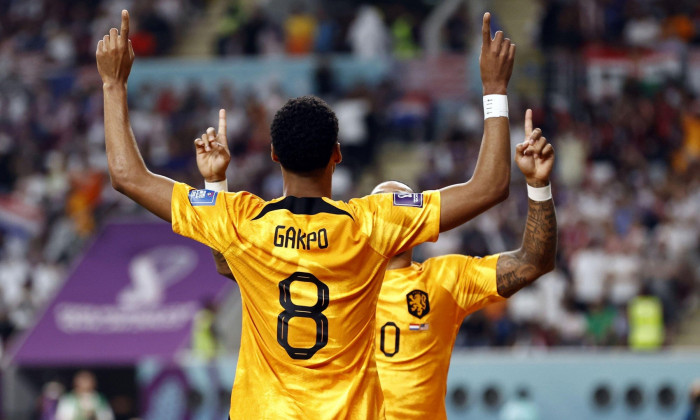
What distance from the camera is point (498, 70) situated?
438 cm

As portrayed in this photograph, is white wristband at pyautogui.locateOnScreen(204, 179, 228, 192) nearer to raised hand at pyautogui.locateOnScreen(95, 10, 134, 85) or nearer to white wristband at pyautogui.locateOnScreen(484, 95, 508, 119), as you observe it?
raised hand at pyautogui.locateOnScreen(95, 10, 134, 85)

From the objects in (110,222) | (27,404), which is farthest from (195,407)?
(110,222)

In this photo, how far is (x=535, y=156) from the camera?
4496 mm

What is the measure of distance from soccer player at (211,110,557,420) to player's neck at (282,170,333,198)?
5.03 feet

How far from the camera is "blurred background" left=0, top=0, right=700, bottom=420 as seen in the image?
1523 cm

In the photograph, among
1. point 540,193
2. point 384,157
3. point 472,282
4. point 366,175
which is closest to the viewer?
point 540,193

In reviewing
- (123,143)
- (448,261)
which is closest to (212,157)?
(123,143)

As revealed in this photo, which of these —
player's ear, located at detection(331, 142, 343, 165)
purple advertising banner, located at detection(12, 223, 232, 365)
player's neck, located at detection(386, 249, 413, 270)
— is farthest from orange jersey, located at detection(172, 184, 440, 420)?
purple advertising banner, located at detection(12, 223, 232, 365)

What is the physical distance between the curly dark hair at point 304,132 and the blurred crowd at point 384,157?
11801mm

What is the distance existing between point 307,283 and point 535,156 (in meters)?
1.08

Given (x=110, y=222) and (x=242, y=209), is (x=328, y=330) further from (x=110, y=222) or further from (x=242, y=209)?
(x=110, y=222)

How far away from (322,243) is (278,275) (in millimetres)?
205

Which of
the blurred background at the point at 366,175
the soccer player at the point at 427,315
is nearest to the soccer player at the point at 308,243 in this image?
the soccer player at the point at 427,315

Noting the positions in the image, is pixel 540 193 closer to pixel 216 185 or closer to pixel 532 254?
pixel 532 254
